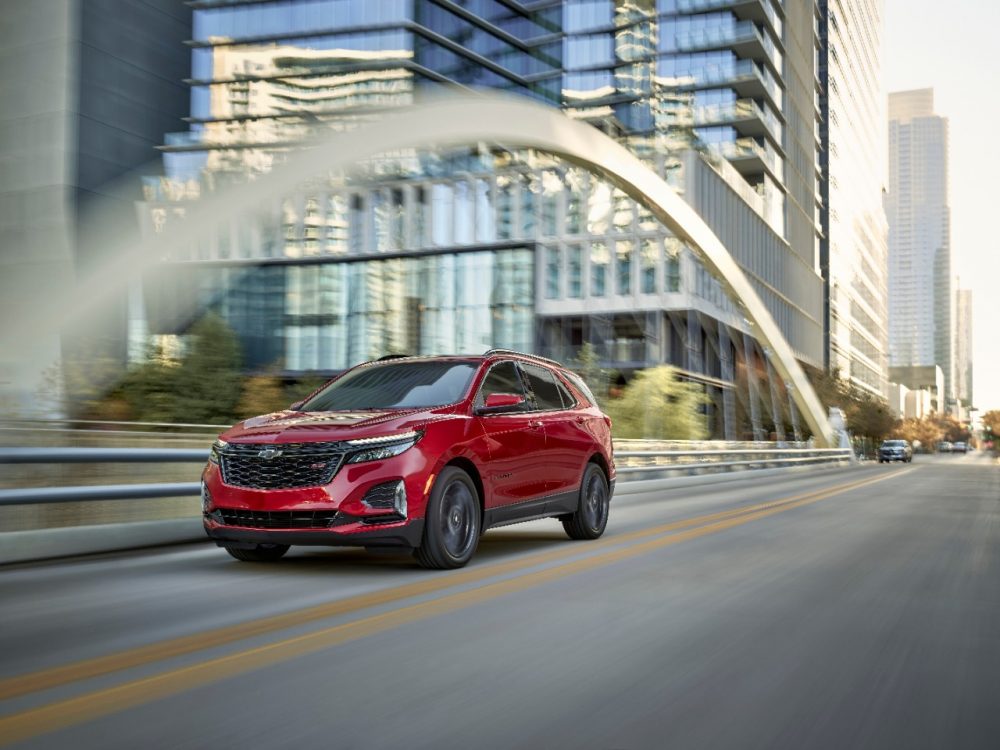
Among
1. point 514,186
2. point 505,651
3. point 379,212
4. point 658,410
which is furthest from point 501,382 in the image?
point 379,212

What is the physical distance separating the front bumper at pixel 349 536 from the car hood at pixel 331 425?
636 mm

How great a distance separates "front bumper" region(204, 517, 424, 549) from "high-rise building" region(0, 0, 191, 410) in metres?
6.65

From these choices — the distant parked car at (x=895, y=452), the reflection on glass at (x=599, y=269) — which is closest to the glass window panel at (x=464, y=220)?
the reflection on glass at (x=599, y=269)

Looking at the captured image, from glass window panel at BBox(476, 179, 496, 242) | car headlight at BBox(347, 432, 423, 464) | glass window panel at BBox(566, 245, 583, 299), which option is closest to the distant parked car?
glass window panel at BBox(566, 245, 583, 299)

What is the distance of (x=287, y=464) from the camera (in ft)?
26.1

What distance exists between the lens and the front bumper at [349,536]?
782 cm

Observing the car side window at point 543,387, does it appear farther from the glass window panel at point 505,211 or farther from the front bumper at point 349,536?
the glass window panel at point 505,211

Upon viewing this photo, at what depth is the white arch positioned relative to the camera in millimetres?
22500

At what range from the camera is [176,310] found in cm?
2808

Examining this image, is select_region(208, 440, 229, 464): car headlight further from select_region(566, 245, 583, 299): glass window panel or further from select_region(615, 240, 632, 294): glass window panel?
select_region(566, 245, 583, 299): glass window panel

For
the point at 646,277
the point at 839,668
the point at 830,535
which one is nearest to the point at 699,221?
the point at 646,277

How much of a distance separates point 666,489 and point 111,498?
53.9 ft

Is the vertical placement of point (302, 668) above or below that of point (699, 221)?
below

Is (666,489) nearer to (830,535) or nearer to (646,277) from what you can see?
(830,535)
